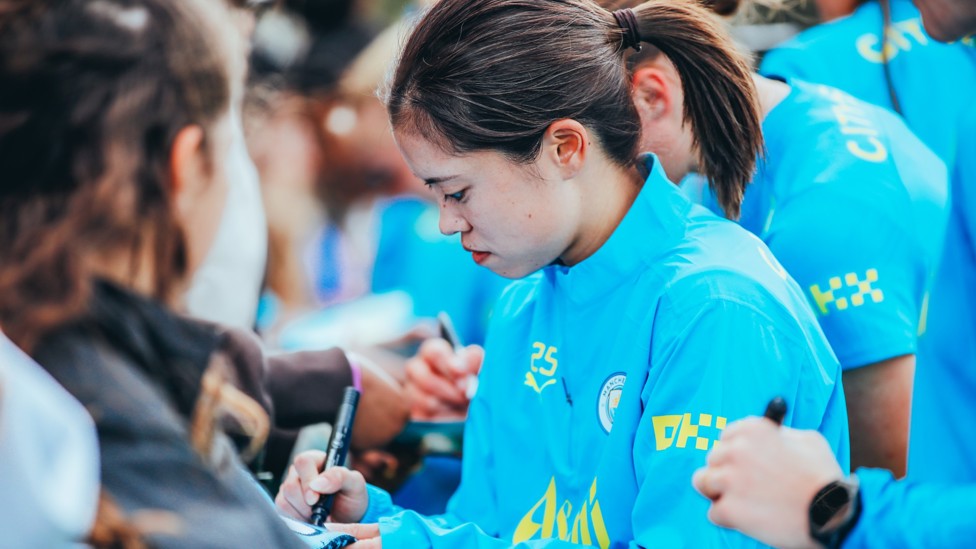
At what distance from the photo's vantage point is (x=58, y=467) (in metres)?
1.18

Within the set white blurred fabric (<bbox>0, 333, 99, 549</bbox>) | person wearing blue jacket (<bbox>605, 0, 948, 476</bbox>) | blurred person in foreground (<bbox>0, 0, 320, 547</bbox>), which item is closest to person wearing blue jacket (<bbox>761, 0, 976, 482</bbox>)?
person wearing blue jacket (<bbox>605, 0, 948, 476</bbox>)

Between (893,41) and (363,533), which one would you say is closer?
(363,533)

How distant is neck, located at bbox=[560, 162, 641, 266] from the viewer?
6.38 feet

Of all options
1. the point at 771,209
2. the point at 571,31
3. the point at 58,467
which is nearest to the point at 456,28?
the point at 571,31

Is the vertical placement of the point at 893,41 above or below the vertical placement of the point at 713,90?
below

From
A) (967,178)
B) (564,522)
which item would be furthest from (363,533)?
(967,178)

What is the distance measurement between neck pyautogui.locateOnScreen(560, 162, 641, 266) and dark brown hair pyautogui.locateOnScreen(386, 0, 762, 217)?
1.5 inches

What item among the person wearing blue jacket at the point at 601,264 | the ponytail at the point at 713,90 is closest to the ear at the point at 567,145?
the person wearing blue jacket at the point at 601,264

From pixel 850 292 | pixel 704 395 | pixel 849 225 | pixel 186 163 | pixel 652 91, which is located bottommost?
pixel 850 292

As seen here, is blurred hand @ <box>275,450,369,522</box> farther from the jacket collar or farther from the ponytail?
the ponytail

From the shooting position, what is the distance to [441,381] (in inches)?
105

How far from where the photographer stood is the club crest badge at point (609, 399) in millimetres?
1866

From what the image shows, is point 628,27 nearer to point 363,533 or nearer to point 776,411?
point 776,411

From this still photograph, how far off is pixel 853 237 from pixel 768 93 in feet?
1.28
